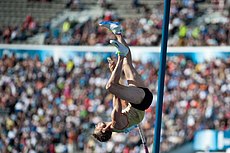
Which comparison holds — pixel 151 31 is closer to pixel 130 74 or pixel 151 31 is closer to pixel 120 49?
pixel 130 74

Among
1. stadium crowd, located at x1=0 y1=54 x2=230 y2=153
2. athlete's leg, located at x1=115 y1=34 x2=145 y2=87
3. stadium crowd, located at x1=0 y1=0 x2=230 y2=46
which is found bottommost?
stadium crowd, located at x1=0 y1=54 x2=230 y2=153

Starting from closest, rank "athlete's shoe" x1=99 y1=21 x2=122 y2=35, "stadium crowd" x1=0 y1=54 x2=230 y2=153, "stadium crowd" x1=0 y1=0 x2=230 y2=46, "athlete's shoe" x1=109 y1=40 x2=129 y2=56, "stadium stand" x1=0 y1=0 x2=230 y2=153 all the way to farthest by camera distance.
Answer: "athlete's shoe" x1=109 y1=40 x2=129 y2=56
"athlete's shoe" x1=99 y1=21 x2=122 y2=35
"stadium crowd" x1=0 y1=54 x2=230 y2=153
"stadium stand" x1=0 y1=0 x2=230 y2=153
"stadium crowd" x1=0 y1=0 x2=230 y2=46

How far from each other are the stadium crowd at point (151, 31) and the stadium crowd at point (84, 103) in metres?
0.70

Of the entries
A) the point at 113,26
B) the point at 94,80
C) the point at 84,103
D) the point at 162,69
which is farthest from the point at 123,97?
the point at 94,80

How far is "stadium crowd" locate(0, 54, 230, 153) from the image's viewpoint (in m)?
17.1

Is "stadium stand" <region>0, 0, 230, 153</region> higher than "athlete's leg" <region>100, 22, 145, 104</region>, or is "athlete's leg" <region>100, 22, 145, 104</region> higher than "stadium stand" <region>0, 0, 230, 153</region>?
"athlete's leg" <region>100, 22, 145, 104</region>

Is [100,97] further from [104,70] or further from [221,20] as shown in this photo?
[221,20]

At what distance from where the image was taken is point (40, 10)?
23.1 meters

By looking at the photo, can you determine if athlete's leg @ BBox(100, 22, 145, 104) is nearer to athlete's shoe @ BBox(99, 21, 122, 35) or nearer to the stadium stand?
athlete's shoe @ BBox(99, 21, 122, 35)

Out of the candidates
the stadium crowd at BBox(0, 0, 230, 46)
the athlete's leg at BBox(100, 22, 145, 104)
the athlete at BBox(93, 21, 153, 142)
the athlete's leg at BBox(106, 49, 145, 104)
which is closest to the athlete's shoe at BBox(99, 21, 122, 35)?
the athlete at BBox(93, 21, 153, 142)

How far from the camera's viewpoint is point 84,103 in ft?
62.3

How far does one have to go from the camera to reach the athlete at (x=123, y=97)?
31.0 ft

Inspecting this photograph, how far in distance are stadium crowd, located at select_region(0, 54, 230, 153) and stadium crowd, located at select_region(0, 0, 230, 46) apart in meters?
0.70

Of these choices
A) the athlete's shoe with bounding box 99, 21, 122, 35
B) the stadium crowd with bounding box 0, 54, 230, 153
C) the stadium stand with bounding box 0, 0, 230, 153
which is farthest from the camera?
the stadium stand with bounding box 0, 0, 230, 153
